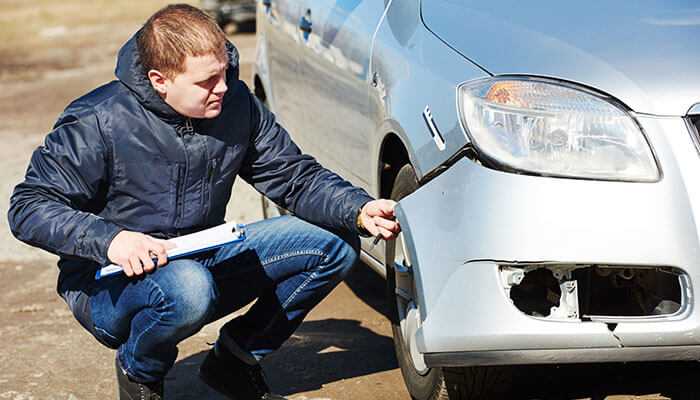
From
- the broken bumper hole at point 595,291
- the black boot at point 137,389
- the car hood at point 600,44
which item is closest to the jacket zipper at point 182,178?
the black boot at point 137,389

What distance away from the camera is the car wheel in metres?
3.69

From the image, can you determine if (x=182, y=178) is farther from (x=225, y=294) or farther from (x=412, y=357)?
(x=412, y=357)

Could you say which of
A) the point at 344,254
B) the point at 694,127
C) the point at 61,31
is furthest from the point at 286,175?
the point at 61,31

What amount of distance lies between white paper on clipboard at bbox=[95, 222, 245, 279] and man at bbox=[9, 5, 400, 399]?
0.09 ft

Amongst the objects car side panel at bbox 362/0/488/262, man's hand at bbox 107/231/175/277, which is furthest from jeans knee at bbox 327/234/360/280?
man's hand at bbox 107/231/175/277

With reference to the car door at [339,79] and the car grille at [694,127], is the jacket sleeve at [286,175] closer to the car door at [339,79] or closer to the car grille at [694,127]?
the car door at [339,79]

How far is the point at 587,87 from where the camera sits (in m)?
3.24

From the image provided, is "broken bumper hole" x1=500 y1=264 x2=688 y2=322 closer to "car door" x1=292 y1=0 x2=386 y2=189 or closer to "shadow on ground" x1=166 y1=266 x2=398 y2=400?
"car door" x1=292 y1=0 x2=386 y2=189

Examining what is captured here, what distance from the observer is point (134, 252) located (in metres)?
3.41

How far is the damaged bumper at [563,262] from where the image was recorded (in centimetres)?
314

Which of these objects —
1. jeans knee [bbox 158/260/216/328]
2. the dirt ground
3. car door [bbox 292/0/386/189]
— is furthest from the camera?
car door [bbox 292/0/386/189]

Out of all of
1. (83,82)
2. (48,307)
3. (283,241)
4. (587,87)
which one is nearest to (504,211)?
(587,87)

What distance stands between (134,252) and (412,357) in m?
0.98

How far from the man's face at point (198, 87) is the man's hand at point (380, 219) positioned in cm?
52
